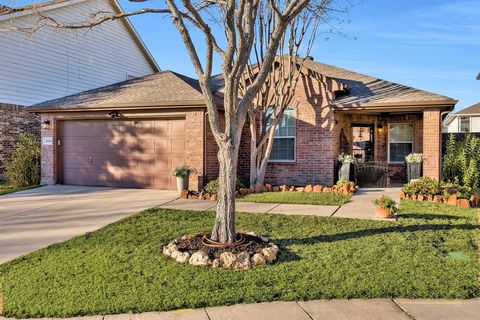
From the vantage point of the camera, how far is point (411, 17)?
36.9ft

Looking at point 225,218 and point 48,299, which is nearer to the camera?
point 48,299

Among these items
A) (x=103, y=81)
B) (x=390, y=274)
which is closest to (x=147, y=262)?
(x=390, y=274)

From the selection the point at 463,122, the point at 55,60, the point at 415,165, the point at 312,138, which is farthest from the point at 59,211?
the point at 463,122

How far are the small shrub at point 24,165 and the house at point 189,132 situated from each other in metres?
0.46

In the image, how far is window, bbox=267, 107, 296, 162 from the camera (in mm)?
13539

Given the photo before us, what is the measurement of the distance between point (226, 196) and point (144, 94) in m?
8.23

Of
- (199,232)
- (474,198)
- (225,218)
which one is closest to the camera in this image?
(225,218)

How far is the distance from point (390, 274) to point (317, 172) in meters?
8.37

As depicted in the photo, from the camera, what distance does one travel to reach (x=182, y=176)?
1142 cm

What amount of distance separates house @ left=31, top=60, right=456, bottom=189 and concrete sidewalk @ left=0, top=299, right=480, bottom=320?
25.7ft

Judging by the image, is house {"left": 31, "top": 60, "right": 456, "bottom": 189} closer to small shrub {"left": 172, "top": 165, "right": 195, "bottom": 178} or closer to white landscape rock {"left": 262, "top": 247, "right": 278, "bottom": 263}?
small shrub {"left": 172, "top": 165, "right": 195, "bottom": 178}

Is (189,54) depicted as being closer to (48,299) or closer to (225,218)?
(225,218)

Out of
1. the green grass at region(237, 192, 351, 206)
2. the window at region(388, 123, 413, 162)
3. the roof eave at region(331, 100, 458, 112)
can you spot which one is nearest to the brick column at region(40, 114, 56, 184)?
the green grass at region(237, 192, 351, 206)

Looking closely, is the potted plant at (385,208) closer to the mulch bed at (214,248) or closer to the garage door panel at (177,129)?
the mulch bed at (214,248)
